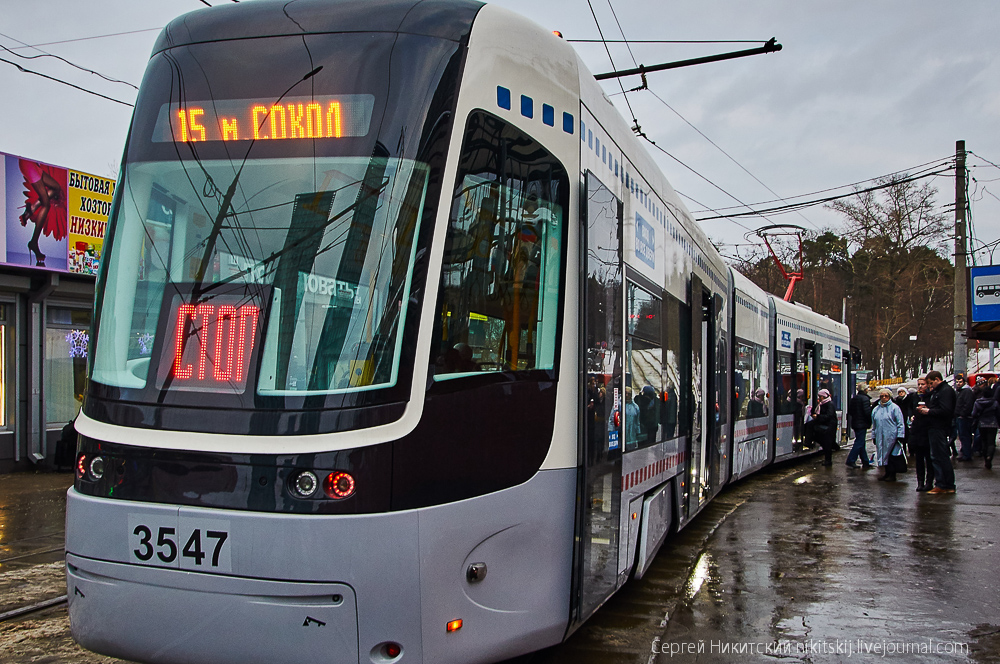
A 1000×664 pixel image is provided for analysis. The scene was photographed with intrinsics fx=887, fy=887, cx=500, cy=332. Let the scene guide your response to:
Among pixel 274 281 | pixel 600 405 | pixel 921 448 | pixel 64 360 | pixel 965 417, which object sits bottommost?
pixel 921 448

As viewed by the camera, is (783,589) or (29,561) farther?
(29,561)

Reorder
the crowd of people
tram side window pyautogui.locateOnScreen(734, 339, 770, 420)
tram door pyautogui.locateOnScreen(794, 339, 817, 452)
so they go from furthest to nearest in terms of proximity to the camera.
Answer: tram door pyautogui.locateOnScreen(794, 339, 817, 452)
the crowd of people
tram side window pyautogui.locateOnScreen(734, 339, 770, 420)

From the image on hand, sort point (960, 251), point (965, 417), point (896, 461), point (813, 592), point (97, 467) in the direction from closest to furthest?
point (97, 467)
point (813, 592)
point (896, 461)
point (965, 417)
point (960, 251)

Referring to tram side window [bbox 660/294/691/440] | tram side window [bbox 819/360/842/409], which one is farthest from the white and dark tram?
tram side window [bbox 819/360/842/409]

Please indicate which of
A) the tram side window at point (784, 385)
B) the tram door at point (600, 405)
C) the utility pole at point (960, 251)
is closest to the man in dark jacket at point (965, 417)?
the tram side window at point (784, 385)

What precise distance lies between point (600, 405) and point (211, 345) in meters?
1.96

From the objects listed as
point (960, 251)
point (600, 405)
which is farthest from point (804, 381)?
point (600, 405)

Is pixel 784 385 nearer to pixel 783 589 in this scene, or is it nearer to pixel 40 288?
pixel 783 589

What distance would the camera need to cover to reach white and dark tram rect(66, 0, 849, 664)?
3375 mm

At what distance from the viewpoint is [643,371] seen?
5.62m

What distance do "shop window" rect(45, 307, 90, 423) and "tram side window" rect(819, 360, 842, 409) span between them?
564 inches

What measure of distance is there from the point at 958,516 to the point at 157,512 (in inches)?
372

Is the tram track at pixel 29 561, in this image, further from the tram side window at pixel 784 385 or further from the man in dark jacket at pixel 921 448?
the tram side window at pixel 784 385

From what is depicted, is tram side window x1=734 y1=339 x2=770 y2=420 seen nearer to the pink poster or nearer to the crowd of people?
the crowd of people
